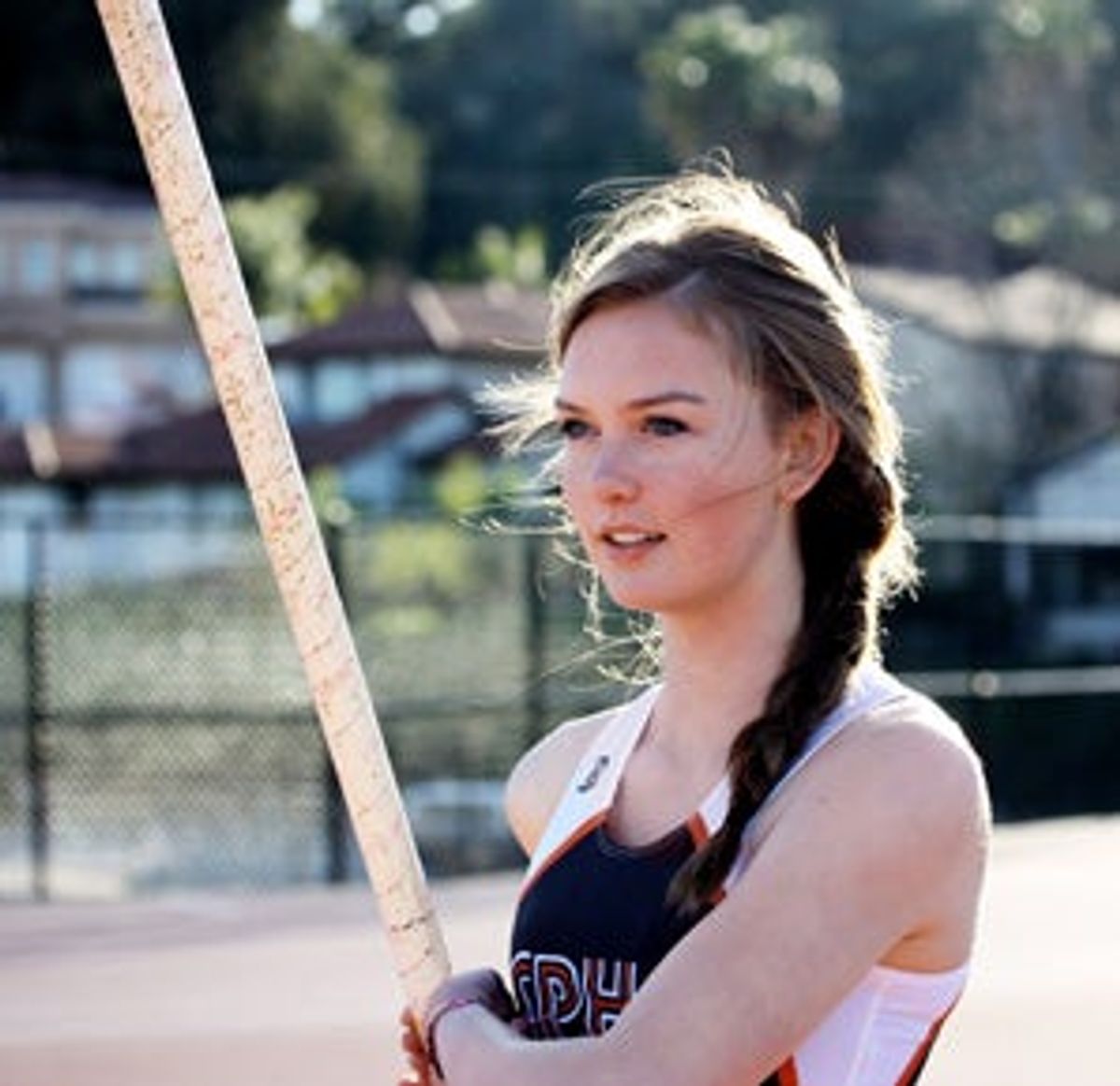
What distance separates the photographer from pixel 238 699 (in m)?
17.0

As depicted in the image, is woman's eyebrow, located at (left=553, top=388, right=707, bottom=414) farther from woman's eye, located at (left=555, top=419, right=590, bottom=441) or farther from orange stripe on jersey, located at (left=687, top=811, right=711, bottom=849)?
orange stripe on jersey, located at (left=687, top=811, right=711, bottom=849)

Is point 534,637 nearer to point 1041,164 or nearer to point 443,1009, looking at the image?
point 443,1009

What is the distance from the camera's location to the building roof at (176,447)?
4806 cm

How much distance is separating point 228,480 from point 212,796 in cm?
2894

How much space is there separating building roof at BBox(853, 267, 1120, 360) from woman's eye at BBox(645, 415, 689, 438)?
135ft

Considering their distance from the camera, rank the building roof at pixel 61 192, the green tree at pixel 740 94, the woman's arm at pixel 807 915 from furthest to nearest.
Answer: the building roof at pixel 61 192 < the green tree at pixel 740 94 < the woman's arm at pixel 807 915

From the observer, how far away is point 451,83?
83.6m

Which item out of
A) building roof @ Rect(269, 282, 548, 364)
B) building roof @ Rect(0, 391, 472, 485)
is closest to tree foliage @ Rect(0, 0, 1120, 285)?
building roof @ Rect(269, 282, 548, 364)

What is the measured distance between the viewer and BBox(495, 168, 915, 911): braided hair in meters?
2.64

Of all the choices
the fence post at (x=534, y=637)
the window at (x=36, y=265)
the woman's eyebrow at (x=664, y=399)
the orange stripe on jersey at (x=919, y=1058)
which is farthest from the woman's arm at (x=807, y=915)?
the window at (x=36, y=265)

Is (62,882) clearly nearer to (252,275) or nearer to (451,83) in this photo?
(252,275)

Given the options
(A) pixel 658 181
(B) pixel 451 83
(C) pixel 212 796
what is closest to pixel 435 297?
(B) pixel 451 83

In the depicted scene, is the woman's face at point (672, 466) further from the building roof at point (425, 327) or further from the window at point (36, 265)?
the window at point (36, 265)

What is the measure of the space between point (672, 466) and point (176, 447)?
48.1 metres
